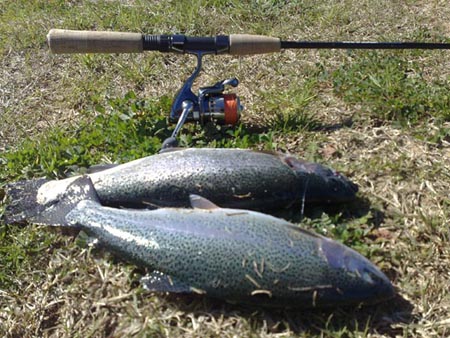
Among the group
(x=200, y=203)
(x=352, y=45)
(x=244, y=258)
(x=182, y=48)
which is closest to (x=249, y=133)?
(x=182, y=48)

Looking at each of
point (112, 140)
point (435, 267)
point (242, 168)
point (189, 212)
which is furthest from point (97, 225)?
point (435, 267)

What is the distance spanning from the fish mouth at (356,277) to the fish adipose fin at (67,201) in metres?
1.32

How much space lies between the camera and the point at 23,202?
11.3 feet

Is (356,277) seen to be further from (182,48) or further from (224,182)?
(182,48)

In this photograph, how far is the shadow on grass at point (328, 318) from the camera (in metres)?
2.78

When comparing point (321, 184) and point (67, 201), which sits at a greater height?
point (321, 184)

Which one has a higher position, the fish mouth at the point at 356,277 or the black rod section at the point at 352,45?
the black rod section at the point at 352,45

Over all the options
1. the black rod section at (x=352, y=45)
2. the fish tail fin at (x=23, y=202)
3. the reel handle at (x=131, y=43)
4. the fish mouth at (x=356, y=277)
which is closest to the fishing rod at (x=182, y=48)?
the reel handle at (x=131, y=43)

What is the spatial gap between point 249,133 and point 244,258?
154 centimetres

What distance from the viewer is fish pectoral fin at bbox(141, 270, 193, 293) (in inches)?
111

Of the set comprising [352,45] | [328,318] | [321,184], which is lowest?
[328,318]

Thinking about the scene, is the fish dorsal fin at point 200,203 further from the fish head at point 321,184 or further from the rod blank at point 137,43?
the rod blank at point 137,43

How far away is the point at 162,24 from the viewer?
555cm

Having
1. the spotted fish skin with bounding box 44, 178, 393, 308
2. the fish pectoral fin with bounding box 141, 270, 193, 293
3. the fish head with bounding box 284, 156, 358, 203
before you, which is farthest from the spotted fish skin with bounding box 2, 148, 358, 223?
the fish pectoral fin with bounding box 141, 270, 193, 293
